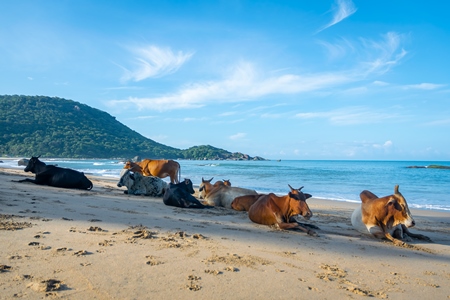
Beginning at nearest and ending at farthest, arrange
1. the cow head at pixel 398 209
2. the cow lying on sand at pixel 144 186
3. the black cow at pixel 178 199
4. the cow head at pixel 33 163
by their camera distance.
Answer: the cow head at pixel 398 209
the black cow at pixel 178 199
the cow lying on sand at pixel 144 186
the cow head at pixel 33 163

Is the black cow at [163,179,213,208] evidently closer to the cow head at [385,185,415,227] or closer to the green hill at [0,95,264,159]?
the cow head at [385,185,415,227]

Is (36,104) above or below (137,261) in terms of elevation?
above

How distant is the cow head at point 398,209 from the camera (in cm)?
659

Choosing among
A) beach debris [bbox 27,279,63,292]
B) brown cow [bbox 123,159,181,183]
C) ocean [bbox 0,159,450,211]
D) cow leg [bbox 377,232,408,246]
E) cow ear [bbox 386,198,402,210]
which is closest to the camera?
beach debris [bbox 27,279,63,292]

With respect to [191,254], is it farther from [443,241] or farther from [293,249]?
[443,241]

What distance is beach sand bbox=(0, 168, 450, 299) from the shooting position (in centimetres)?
330

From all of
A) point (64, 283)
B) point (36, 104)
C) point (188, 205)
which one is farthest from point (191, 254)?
point (36, 104)

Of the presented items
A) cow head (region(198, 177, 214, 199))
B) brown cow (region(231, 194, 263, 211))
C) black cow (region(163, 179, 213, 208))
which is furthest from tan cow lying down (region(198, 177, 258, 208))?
black cow (region(163, 179, 213, 208))

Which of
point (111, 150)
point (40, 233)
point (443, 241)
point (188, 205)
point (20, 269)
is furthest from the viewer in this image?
point (111, 150)

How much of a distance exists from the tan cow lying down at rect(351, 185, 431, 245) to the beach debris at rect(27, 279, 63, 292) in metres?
5.82

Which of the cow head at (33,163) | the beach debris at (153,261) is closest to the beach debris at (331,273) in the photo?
the beach debris at (153,261)

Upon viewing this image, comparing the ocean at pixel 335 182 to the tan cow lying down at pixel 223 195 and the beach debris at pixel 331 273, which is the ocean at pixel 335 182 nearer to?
the tan cow lying down at pixel 223 195

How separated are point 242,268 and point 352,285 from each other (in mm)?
1230

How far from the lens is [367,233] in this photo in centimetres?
738
